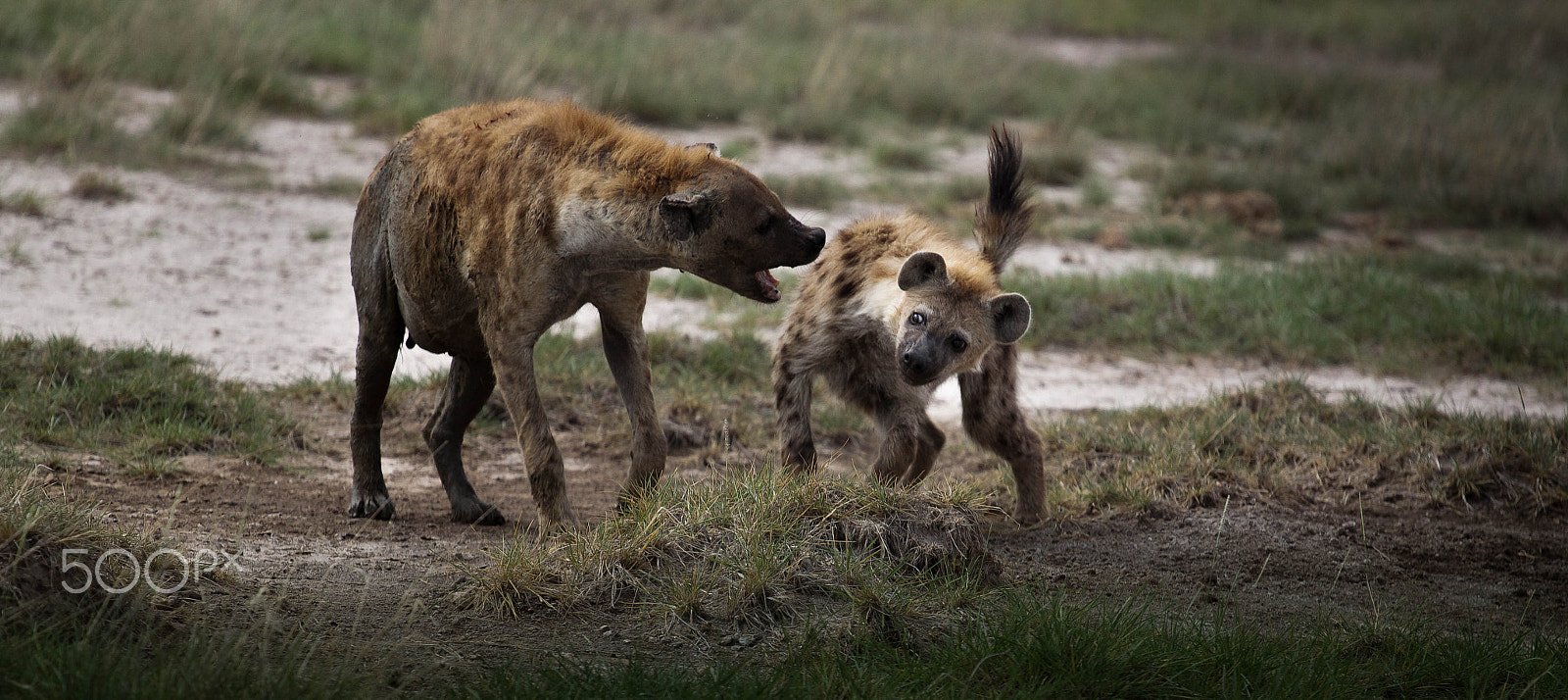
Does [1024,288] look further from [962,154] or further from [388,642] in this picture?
[388,642]

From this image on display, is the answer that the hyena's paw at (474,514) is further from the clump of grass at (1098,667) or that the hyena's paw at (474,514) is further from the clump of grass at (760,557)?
the clump of grass at (1098,667)

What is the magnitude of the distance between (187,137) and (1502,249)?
754 cm

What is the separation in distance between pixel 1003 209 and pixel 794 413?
3.22 ft

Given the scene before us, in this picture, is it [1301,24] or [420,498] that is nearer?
[420,498]

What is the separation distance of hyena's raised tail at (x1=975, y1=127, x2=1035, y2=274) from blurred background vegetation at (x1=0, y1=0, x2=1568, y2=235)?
184 inches

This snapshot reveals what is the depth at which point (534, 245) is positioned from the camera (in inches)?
128

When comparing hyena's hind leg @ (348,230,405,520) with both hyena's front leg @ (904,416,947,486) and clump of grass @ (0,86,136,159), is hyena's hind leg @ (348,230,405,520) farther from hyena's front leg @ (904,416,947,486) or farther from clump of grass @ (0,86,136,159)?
clump of grass @ (0,86,136,159)

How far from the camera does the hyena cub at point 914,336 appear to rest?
369cm

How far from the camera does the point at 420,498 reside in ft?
13.5

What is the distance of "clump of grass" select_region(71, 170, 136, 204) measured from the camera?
20.7 ft

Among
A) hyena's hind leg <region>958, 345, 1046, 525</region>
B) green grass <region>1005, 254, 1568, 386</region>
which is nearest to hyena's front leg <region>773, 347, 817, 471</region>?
hyena's hind leg <region>958, 345, 1046, 525</region>

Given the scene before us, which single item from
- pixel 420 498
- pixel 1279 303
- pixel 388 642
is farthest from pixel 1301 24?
pixel 388 642
